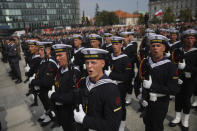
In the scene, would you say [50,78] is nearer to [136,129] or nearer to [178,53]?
[136,129]

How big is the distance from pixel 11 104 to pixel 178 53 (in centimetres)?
727

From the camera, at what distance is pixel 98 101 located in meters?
2.09

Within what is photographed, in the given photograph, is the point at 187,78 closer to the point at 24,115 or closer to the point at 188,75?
the point at 188,75

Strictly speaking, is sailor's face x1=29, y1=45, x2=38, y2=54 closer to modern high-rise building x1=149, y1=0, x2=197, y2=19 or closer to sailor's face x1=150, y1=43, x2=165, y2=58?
sailor's face x1=150, y1=43, x2=165, y2=58

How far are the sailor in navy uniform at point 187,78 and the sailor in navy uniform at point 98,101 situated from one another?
2.78 meters

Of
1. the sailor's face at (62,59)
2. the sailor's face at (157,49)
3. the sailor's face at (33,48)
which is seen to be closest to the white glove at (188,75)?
the sailor's face at (157,49)

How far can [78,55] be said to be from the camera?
587cm

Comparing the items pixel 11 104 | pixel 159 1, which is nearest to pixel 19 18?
pixel 11 104

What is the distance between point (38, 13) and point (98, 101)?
85.4 m

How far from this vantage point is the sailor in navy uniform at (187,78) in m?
3.91

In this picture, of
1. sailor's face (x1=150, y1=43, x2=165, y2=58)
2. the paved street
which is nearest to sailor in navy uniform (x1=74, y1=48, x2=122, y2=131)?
sailor's face (x1=150, y1=43, x2=165, y2=58)

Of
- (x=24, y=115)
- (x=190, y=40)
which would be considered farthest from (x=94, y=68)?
(x=24, y=115)

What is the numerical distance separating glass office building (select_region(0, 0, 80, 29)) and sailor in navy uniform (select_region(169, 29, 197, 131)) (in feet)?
219

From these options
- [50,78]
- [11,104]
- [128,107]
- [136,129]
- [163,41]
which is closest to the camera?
[163,41]
